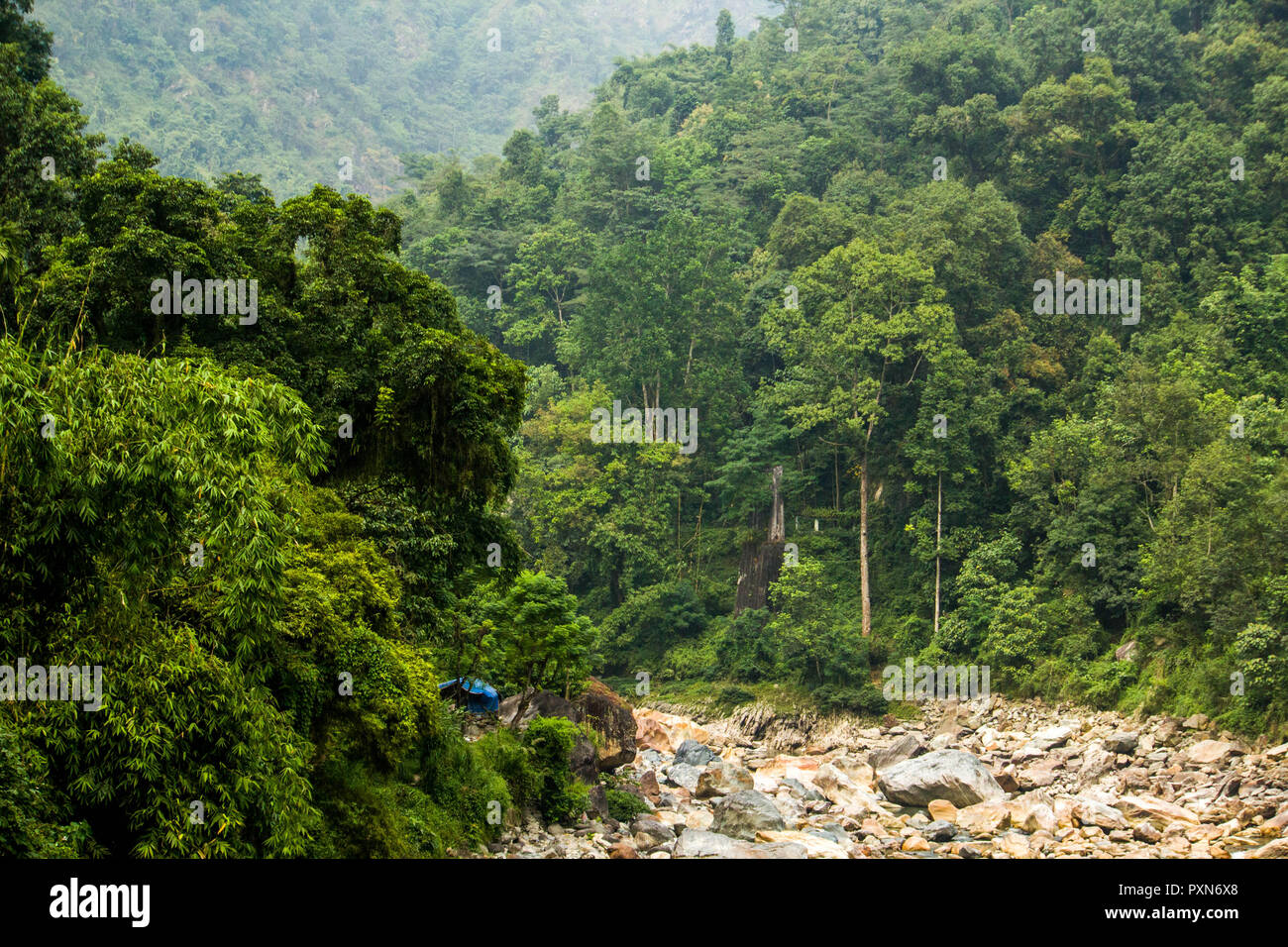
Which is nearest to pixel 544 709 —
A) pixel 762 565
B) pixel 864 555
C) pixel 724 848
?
pixel 724 848

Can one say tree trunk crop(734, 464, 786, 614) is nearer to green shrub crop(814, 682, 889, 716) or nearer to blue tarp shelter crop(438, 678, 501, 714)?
green shrub crop(814, 682, 889, 716)

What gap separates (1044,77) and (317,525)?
37.0 m

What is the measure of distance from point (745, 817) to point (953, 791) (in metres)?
5.07

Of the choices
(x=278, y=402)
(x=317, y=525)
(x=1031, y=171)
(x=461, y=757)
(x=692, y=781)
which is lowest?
(x=692, y=781)

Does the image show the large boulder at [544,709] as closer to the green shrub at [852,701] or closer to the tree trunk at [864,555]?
the green shrub at [852,701]

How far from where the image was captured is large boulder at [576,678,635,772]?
22609 millimetres

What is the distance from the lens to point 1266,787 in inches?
827

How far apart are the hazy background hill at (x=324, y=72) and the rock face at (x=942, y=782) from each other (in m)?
58.5

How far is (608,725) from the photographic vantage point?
75.6 ft

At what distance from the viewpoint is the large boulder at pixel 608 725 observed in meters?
22.6

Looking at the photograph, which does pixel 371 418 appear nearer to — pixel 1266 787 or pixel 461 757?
pixel 461 757

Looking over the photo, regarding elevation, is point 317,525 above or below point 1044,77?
below

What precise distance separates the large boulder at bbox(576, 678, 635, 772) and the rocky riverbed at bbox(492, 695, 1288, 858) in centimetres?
57
